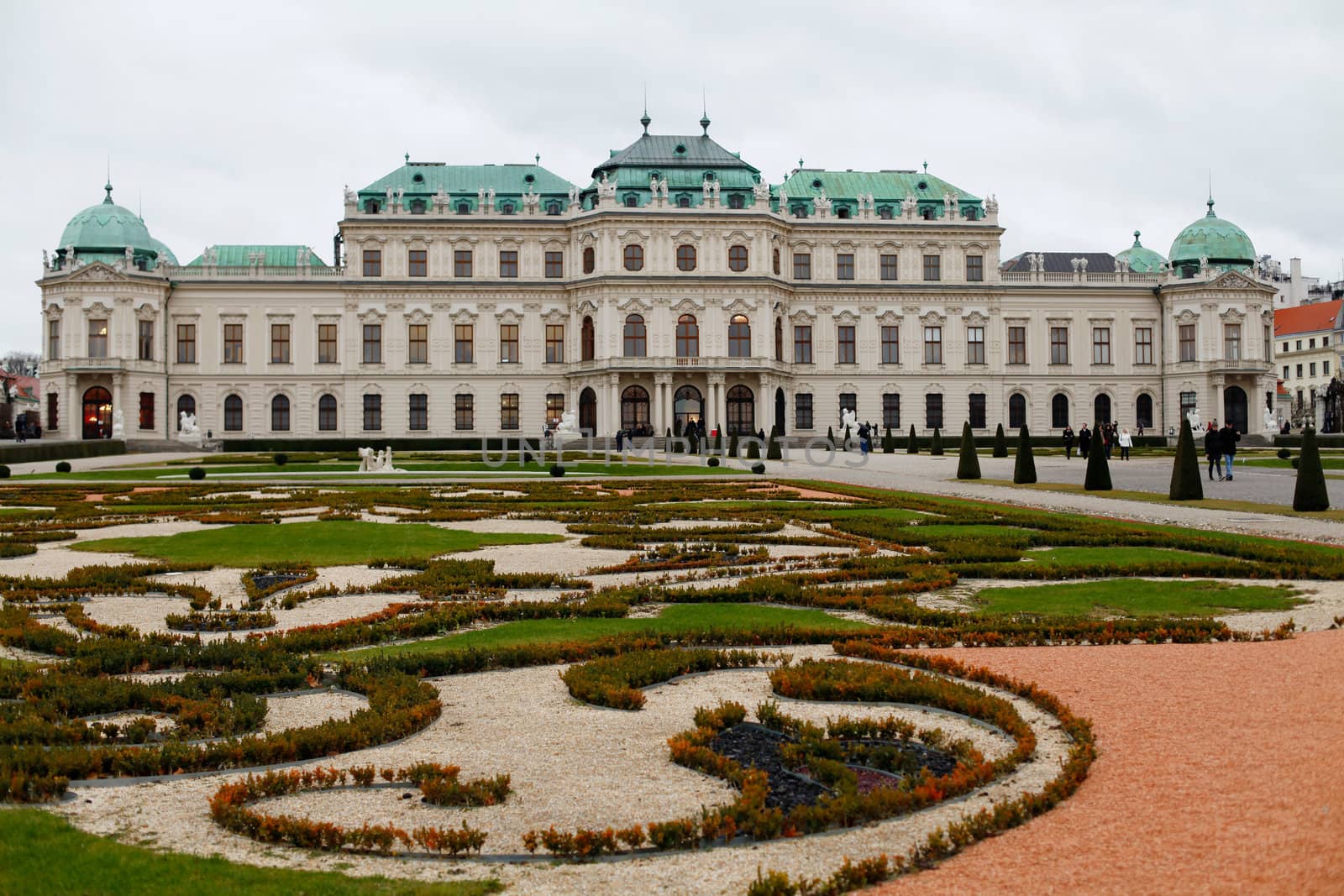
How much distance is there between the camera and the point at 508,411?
62.8m

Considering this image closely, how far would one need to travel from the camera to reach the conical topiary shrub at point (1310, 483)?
18.1 m

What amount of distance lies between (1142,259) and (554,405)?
129 feet

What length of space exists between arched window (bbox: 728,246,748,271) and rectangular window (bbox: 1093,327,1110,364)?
70.9 feet

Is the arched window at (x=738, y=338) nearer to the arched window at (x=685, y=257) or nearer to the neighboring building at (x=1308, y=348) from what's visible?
the arched window at (x=685, y=257)

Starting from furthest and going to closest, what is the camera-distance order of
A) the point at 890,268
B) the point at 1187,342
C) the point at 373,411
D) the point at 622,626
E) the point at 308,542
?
the point at 1187,342, the point at 890,268, the point at 373,411, the point at 308,542, the point at 622,626

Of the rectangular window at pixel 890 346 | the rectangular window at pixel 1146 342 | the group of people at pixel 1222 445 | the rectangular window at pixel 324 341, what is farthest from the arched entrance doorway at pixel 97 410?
the rectangular window at pixel 1146 342

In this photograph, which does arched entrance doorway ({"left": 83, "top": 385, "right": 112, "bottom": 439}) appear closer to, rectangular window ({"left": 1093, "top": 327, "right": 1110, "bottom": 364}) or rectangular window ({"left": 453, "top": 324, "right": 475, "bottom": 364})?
rectangular window ({"left": 453, "top": 324, "right": 475, "bottom": 364})

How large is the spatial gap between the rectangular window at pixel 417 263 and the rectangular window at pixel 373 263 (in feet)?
4.82

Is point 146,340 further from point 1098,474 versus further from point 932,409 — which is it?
point 1098,474

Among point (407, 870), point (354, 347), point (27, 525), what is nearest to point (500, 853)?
point (407, 870)

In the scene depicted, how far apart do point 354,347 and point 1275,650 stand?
193 ft

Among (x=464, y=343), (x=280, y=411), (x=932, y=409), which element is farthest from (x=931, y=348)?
(x=280, y=411)

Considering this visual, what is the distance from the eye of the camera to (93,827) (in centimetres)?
467

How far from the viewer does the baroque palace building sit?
2370 inches
